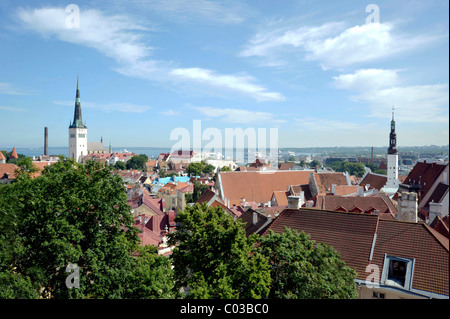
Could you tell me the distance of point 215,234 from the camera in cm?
862

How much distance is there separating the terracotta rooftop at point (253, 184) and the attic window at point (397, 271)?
69.1 ft

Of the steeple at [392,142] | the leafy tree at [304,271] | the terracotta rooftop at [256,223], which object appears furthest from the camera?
the steeple at [392,142]

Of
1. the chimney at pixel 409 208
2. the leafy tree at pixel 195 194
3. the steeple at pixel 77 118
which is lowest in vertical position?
the leafy tree at pixel 195 194

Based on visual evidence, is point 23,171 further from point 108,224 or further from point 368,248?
point 368,248

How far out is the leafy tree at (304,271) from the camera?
7387 millimetres

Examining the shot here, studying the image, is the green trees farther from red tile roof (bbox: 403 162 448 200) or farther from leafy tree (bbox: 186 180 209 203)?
leafy tree (bbox: 186 180 209 203)

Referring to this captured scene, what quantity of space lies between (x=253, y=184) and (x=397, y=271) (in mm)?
23025

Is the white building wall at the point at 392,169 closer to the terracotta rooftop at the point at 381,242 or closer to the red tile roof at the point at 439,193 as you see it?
the red tile roof at the point at 439,193

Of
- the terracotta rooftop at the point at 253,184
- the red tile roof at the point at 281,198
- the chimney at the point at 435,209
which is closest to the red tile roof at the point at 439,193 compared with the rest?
the chimney at the point at 435,209

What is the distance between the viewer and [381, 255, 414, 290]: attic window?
860 cm

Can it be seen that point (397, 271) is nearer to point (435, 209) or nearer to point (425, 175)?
point (435, 209)

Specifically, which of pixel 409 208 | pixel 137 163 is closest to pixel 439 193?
pixel 409 208
